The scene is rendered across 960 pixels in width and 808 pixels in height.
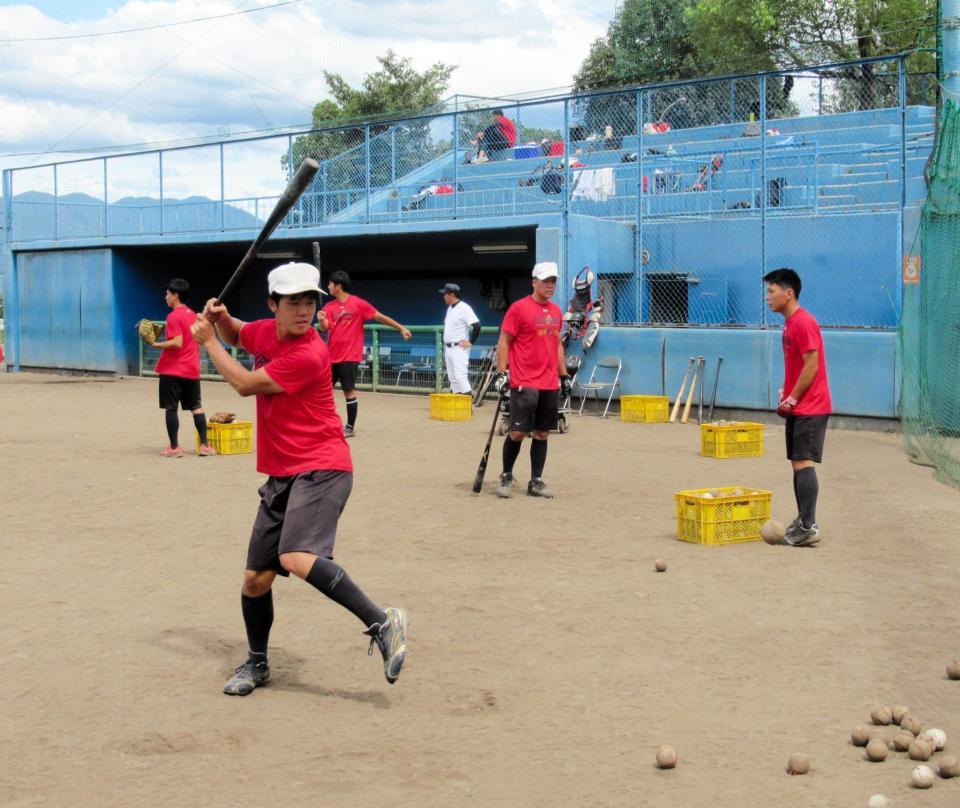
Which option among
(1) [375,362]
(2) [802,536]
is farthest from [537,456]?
(1) [375,362]

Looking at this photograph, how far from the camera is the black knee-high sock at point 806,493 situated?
8352 mm

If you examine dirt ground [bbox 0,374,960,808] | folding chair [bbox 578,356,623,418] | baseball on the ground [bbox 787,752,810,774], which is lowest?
dirt ground [bbox 0,374,960,808]

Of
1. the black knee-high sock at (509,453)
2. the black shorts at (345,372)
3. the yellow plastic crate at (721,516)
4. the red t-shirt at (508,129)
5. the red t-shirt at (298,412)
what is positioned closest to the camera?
the red t-shirt at (298,412)

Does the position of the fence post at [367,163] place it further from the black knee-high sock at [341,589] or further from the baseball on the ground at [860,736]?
the baseball on the ground at [860,736]

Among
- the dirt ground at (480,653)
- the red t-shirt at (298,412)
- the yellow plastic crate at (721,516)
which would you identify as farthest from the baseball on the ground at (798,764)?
the yellow plastic crate at (721,516)

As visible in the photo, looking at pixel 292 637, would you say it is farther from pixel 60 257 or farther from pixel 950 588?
pixel 60 257

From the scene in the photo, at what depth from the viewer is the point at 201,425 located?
13086 mm

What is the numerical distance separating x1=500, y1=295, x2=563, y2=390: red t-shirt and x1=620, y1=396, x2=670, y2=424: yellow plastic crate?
711 cm

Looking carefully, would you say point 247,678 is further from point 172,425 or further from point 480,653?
point 172,425

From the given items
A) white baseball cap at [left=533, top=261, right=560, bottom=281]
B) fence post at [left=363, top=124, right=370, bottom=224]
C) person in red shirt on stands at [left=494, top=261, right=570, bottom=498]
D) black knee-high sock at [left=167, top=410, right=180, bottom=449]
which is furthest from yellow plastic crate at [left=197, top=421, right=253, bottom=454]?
fence post at [left=363, top=124, right=370, bottom=224]

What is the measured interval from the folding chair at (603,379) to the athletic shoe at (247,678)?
13.5 meters

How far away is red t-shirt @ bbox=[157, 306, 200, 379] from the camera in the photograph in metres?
12.6

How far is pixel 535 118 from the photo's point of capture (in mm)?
21453

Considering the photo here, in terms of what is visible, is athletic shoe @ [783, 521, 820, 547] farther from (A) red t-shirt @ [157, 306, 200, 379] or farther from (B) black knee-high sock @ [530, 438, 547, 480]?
(A) red t-shirt @ [157, 306, 200, 379]
